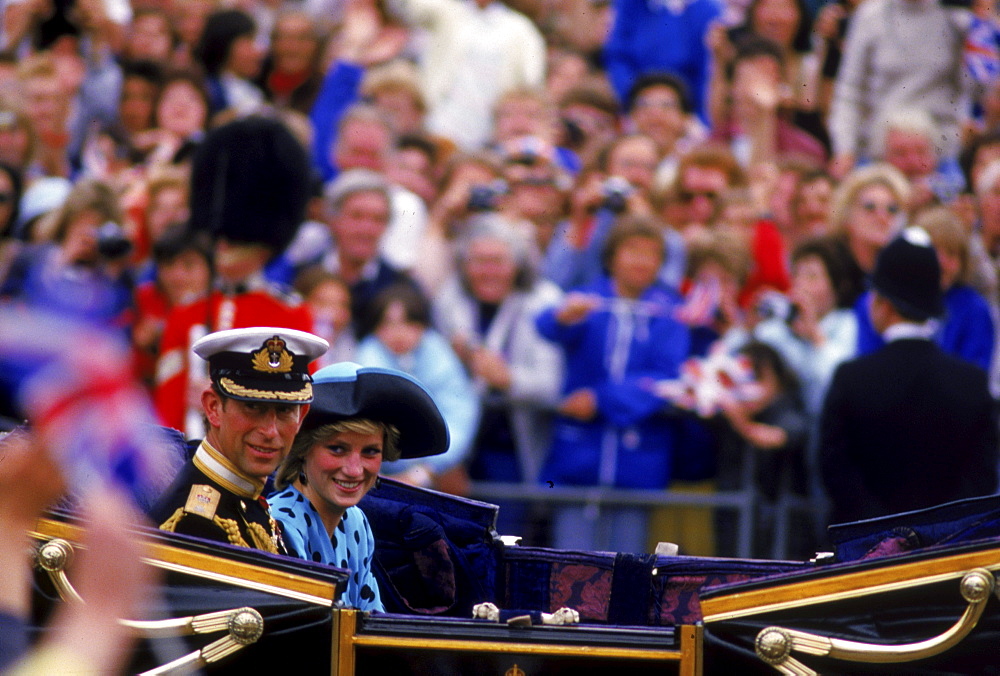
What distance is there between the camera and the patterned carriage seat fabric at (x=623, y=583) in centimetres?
513

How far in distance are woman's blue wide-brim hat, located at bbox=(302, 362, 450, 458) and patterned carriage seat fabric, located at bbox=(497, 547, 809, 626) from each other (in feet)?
1.93

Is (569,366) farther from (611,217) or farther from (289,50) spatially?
(289,50)

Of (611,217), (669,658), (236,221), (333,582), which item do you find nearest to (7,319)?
(333,582)

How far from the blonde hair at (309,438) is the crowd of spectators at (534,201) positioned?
1.99 m

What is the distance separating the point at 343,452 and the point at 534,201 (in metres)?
3.73

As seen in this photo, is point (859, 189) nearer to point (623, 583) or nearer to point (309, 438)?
point (623, 583)

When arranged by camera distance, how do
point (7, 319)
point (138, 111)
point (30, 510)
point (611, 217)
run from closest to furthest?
point (7, 319) < point (30, 510) < point (611, 217) < point (138, 111)

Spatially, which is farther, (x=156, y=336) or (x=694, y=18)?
(x=694, y=18)

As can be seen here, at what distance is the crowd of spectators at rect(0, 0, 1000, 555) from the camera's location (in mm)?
7520

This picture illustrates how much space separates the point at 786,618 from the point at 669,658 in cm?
30

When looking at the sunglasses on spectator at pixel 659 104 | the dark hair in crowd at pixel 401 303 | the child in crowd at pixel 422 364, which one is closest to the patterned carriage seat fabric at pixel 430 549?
the child in crowd at pixel 422 364

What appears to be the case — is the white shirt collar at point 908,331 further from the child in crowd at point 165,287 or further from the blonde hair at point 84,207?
the blonde hair at point 84,207

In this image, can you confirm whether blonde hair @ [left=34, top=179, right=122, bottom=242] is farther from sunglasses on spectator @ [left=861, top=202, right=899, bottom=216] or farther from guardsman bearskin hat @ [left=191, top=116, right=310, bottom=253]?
sunglasses on spectator @ [left=861, top=202, right=899, bottom=216]

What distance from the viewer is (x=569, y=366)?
7691 millimetres
